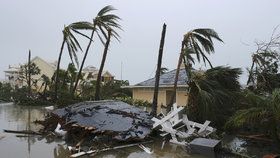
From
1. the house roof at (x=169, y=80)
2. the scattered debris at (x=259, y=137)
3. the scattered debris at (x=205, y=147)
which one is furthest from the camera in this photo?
the house roof at (x=169, y=80)

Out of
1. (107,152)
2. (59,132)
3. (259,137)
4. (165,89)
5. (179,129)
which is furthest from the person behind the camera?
(165,89)

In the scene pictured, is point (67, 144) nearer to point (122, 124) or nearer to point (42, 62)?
point (122, 124)

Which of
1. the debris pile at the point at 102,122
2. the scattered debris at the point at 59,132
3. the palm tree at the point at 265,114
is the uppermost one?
the palm tree at the point at 265,114

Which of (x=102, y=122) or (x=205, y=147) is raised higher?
(x=102, y=122)

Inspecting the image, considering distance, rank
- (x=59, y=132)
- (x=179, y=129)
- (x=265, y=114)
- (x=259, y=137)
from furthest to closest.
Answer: (x=59, y=132) < (x=179, y=129) < (x=259, y=137) < (x=265, y=114)

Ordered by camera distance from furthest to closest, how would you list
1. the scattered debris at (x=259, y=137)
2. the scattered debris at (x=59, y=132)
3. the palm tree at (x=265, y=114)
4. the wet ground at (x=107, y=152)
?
the scattered debris at (x=59, y=132) < the scattered debris at (x=259, y=137) < the wet ground at (x=107, y=152) < the palm tree at (x=265, y=114)

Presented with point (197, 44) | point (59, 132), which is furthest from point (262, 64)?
point (59, 132)

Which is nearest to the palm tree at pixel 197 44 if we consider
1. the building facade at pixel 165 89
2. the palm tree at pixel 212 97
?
the palm tree at pixel 212 97

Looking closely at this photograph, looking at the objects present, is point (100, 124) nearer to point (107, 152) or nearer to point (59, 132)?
point (107, 152)

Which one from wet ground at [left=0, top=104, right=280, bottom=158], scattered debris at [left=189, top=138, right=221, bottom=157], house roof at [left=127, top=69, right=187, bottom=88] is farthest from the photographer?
house roof at [left=127, top=69, right=187, bottom=88]

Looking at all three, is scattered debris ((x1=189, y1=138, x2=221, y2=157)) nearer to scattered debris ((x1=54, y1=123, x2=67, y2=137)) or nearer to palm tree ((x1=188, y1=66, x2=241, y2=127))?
palm tree ((x1=188, y1=66, x2=241, y2=127))

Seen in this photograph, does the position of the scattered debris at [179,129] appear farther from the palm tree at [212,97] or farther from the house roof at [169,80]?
the house roof at [169,80]

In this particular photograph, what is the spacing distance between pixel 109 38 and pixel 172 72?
807 centimetres

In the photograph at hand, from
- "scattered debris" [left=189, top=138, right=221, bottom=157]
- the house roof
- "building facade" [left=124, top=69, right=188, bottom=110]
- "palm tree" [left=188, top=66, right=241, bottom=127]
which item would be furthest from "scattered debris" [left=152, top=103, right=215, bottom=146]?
the house roof
